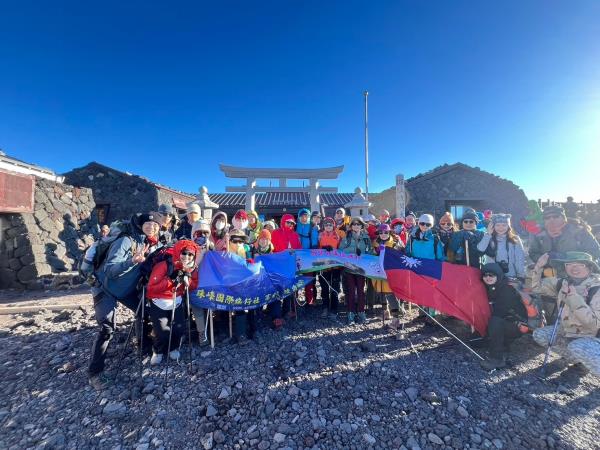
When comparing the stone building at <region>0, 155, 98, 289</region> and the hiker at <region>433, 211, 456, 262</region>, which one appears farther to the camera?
the stone building at <region>0, 155, 98, 289</region>

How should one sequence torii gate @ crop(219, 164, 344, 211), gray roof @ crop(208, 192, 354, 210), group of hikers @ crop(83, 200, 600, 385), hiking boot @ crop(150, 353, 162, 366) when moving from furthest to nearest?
gray roof @ crop(208, 192, 354, 210) → torii gate @ crop(219, 164, 344, 211) → hiking boot @ crop(150, 353, 162, 366) → group of hikers @ crop(83, 200, 600, 385)

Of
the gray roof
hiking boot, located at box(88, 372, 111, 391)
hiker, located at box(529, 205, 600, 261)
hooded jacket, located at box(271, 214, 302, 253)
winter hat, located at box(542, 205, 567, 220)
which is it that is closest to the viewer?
hiking boot, located at box(88, 372, 111, 391)

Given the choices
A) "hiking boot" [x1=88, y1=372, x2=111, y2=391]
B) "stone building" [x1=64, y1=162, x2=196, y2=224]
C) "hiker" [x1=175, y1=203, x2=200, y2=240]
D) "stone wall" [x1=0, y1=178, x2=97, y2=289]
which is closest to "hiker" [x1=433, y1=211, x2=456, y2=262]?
"hiker" [x1=175, y1=203, x2=200, y2=240]

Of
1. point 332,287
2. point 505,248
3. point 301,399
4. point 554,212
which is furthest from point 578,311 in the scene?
point 301,399

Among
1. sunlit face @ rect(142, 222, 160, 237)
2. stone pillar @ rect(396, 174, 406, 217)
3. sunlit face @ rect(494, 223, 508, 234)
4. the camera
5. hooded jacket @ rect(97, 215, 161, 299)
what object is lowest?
the camera

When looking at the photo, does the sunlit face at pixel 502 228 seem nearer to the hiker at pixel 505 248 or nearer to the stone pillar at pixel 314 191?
the hiker at pixel 505 248

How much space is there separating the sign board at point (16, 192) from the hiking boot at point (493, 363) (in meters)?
12.8

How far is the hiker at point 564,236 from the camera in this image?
13.1 ft

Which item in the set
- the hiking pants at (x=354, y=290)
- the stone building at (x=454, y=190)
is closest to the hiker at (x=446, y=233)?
the hiking pants at (x=354, y=290)

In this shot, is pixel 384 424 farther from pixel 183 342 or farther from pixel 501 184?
pixel 501 184

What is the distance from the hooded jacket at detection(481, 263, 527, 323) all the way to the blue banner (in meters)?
3.40

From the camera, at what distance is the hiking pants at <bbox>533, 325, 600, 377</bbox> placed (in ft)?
10.0

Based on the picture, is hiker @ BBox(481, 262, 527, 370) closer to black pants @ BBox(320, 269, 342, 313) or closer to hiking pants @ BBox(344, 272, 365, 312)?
hiking pants @ BBox(344, 272, 365, 312)

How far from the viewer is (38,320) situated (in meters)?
5.02
